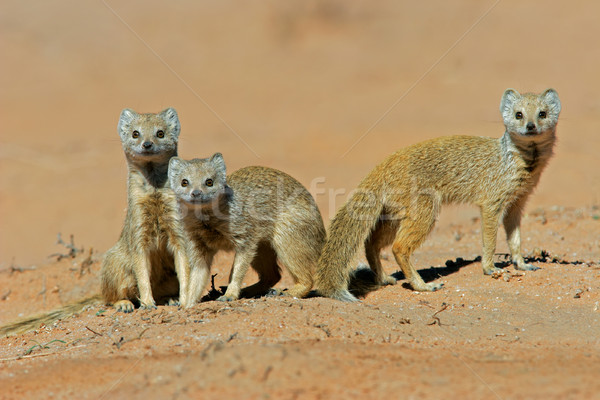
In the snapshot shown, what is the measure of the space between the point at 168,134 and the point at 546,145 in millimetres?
4300

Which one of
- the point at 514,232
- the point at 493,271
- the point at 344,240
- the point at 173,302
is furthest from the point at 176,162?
the point at 514,232

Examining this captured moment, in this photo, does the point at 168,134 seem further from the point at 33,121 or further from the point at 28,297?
the point at 33,121

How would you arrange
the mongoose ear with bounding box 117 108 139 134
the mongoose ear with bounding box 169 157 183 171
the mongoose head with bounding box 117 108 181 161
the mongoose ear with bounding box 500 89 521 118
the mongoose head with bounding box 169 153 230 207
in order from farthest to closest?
the mongoose ear with bounding box 500 89 521 118, the mongoose ear with bounding box 117 108 139 134, the mongoose head with bounding box 117 108 181 161, the mongoose ear with bounding box 169 157 183 171, the mongoose head with bounding box 169 153 230 207

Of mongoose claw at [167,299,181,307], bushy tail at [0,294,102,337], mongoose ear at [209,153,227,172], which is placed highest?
mongoose ear at [209,153,227,172]

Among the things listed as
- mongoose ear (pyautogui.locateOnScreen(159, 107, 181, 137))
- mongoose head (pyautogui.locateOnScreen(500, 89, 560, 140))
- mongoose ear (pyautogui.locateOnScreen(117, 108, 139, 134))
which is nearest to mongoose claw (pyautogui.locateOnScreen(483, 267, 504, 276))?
mongoose head (pyautogui.locateOnScreen(500, 89, 560, 140))

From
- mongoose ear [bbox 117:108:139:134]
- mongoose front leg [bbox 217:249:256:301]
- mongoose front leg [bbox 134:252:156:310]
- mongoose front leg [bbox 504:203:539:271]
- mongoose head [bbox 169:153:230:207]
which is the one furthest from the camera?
mongoose front leg [bbox 504:203:539:271]

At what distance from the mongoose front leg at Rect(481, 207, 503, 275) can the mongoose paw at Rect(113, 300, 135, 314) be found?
400cm

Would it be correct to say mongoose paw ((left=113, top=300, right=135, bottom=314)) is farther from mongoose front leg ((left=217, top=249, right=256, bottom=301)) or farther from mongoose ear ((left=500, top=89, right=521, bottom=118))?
mongoose ear ((left=500, top=89, right=521, bottom=118))

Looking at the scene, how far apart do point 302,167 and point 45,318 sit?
9463 millimetres

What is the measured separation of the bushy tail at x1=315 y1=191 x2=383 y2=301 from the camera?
6.74 metres

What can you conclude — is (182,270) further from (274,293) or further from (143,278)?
(274,293)

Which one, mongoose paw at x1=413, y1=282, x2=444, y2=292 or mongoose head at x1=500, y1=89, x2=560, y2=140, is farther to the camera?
mongoose head at x1=500, y1=89, x2=560, y2=140

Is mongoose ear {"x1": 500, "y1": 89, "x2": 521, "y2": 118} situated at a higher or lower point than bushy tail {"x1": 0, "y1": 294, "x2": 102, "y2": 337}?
higher

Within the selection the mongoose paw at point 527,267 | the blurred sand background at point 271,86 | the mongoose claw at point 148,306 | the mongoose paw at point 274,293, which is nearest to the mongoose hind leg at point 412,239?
the mongoose paw at point 527,267
